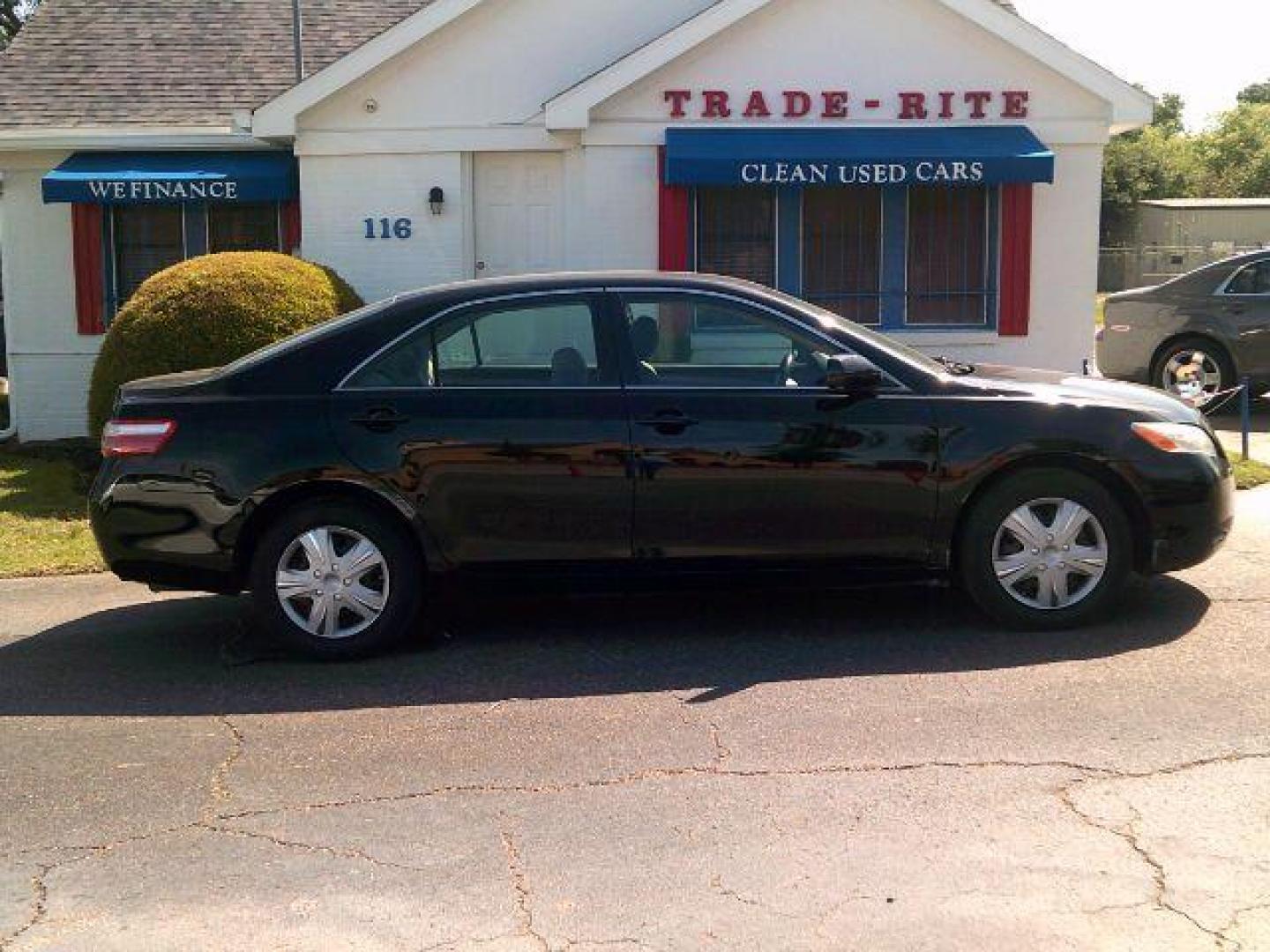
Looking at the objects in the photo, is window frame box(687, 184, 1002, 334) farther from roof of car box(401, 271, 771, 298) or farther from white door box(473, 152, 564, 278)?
roof of car box(401, 271, 771, 298)

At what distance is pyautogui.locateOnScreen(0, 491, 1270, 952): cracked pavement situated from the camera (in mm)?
3969

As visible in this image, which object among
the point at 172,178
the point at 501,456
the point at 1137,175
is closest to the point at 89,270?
the point at 172,178

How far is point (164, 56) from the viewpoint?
15.3m

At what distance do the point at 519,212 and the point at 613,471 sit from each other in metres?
7.73

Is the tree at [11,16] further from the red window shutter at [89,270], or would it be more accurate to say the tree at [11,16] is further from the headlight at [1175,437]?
the headlight at [1175,437]

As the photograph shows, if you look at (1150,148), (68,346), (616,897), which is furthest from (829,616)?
(1150,148)

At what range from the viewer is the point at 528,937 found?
386cm

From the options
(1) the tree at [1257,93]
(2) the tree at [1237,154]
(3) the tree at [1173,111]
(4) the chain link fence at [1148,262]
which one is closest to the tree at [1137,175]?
(2) the tree at [1237,154]

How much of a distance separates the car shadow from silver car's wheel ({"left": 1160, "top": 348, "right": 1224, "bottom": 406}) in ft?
23.3

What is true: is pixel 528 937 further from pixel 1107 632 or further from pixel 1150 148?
pixel 1150 148

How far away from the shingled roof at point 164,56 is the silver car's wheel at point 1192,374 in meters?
3.90

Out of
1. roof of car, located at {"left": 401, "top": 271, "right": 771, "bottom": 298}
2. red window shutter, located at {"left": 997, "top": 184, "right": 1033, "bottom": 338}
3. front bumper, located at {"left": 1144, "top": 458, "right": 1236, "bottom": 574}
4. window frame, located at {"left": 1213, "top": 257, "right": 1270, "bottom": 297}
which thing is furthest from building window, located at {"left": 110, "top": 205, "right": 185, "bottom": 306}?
front bumper, located at {"left": 1144, "top": 458, "right": 1236, "bottom": 574}

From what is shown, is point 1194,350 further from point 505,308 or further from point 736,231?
point 505,308

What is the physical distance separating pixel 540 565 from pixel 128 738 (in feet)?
5.95
